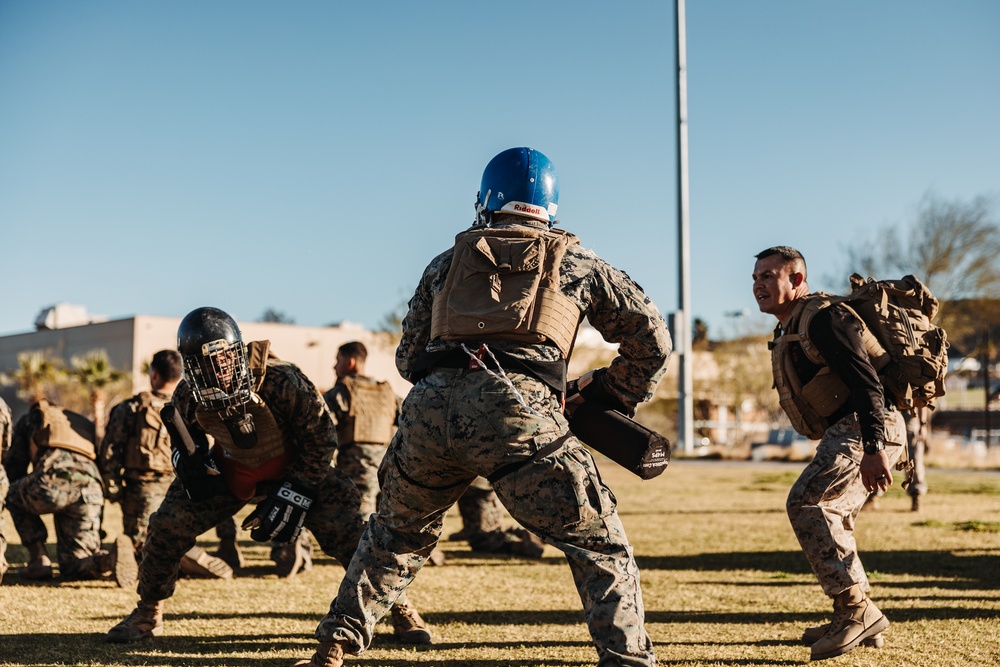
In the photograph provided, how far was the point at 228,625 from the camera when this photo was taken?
20.3 ft

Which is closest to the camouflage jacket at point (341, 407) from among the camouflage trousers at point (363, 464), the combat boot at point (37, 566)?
the camouflage trousers at point (363, 464)

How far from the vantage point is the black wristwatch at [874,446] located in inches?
198

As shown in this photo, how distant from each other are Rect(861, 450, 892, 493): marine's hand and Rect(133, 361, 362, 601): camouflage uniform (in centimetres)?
283

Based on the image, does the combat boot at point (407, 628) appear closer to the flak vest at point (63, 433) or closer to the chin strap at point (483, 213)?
the chin strap at point (483, 213)

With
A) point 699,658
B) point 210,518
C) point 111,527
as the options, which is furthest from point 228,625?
point 111,527

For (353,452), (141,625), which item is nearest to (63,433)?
(353,452)

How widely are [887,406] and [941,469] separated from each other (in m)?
23.6

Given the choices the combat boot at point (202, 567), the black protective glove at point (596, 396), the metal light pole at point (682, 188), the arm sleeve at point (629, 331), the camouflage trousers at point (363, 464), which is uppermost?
the metal light pole at point (682, 188)

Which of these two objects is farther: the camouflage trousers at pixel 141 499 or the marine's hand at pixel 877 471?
the camouflage trousers at pixel 141 499

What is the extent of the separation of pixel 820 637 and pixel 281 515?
9.87ft

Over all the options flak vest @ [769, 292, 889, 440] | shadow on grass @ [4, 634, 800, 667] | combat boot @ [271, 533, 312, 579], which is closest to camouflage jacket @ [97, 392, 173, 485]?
combat boot @ [271, 533, 312, 579]

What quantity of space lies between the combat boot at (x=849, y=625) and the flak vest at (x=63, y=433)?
21.6ft

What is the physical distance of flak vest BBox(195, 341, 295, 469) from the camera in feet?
17.4

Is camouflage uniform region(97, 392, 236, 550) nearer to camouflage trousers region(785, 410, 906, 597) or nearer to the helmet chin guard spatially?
the helmet chin guard
